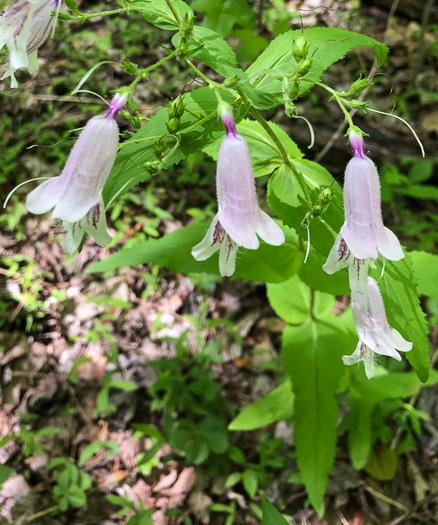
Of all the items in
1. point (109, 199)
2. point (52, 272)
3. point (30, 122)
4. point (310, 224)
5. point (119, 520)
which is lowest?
point (119, 520)

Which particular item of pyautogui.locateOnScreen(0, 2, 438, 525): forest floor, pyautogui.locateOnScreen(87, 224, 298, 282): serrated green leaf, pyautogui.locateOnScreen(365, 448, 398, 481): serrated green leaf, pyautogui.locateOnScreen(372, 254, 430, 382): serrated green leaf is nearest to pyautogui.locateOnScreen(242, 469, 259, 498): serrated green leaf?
pyautogui.locateOnScreen(0, 2, 438, 525): forest floor

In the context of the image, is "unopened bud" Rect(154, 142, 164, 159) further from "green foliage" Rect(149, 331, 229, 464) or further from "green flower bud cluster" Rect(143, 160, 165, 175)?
"green foliage" Rect(149, 331, 229, 464)

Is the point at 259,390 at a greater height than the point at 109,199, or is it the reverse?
the point at 109,199

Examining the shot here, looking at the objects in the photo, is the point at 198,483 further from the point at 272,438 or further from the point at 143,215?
the point at 143,215

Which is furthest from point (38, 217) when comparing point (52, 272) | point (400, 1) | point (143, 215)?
point (400, 1)

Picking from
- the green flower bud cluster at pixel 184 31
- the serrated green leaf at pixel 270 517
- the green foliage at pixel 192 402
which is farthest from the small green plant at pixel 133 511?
the green flower bud cluster at pixel 184 31

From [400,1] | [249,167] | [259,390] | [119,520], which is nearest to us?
[249,167]
